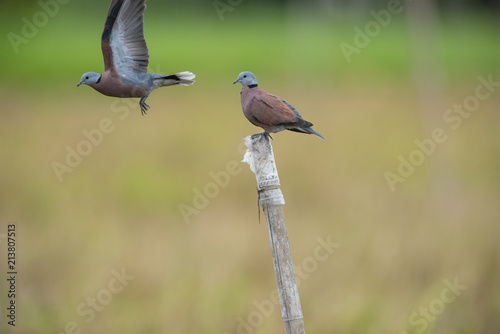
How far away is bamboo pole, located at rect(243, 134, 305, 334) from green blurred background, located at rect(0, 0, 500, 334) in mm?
3286

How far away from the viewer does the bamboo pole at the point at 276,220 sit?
12.2 ft

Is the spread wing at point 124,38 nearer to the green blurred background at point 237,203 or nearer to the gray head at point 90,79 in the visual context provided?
the gray head at point 90,79

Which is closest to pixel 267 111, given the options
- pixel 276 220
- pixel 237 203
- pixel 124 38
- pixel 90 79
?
pixel 276 220

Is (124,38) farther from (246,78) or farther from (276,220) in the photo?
(276,220)

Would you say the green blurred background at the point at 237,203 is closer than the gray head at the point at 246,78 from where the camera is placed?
No

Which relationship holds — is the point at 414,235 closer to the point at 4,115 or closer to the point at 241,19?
the point at 4,115

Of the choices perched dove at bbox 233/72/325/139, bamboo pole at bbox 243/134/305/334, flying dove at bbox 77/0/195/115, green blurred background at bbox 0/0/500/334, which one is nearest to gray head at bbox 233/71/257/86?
perched dove at bbox 233/72/325/139

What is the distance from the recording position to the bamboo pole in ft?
12.2

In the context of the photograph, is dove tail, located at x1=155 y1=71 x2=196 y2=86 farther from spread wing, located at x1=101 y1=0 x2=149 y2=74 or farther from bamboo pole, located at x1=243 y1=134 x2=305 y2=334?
bamboo pole, located at x1=243 y1=134 x2=305 y2=334

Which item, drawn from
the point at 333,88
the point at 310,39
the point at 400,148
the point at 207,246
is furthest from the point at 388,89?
the point at 207,246

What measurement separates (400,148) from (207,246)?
7.61m

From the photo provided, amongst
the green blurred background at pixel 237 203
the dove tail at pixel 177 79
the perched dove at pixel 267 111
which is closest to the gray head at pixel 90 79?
the dove tail at pixel 177 79

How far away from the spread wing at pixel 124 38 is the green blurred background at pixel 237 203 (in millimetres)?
4506

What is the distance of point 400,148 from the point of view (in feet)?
48.6
